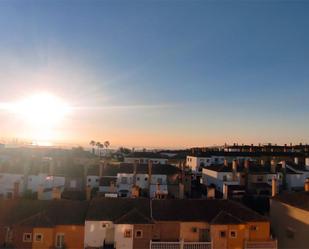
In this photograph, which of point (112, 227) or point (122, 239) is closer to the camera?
point (122, 239)

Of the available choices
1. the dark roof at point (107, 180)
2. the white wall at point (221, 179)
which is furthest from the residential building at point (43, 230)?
the white wall at point (221, 179)

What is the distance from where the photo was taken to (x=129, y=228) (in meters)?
28.5

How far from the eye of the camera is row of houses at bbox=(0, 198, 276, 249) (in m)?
28.1

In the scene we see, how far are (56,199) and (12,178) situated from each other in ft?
86.1

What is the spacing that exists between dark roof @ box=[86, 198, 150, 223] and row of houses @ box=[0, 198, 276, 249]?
79 mm

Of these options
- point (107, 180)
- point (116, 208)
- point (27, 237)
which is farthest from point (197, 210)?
point (107, 180)

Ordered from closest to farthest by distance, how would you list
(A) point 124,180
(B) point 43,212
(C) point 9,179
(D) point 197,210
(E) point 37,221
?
(E) point 37,221 → (B) point 43,212 → (D) point 197,210 → (C) point 9,179 → (A) point 124,180

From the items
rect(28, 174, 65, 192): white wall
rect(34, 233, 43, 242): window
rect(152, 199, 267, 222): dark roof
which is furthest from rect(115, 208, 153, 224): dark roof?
rect(28, 174, 65, 192): white wall

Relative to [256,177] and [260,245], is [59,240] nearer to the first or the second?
[260,245]

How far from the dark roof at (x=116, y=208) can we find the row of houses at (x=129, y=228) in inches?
3.1

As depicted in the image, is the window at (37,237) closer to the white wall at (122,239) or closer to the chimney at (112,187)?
the white wall at (122,239)

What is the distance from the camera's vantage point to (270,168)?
6831cm

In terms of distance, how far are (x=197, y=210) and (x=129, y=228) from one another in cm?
630

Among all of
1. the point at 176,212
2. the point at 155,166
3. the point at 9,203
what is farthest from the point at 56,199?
the point at 155,166
